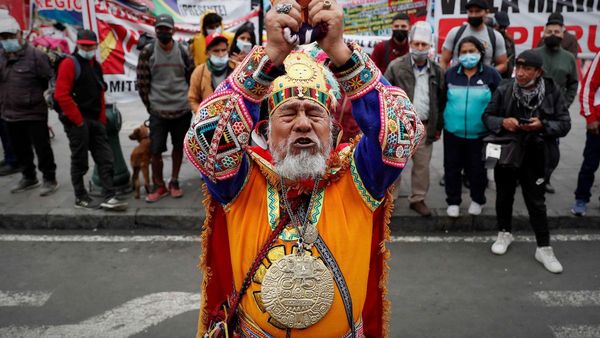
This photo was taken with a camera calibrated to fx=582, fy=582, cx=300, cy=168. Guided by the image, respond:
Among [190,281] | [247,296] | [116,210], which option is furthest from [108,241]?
[247,296]

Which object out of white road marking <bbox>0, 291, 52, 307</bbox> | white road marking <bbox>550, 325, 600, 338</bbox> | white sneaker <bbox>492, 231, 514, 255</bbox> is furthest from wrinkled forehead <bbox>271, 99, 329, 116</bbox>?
white sneaker <bbox>492, 231, 514, 255</bbox>

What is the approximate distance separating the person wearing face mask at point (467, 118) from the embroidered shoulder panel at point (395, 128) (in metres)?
4.01

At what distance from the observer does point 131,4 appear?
7.98m

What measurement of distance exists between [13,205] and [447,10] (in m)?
6.06

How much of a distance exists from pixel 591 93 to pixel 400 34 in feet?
7.31

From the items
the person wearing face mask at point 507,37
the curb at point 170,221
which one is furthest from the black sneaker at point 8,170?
the person wearing face mask at point 507,37

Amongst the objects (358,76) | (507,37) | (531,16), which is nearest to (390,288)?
(358,76)

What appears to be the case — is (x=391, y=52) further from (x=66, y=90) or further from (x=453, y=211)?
(x=66, y=90)

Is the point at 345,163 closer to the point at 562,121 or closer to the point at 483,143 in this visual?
the point at 562,121

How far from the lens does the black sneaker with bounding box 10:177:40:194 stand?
7252 mm

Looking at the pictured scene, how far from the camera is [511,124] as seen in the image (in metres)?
5.38

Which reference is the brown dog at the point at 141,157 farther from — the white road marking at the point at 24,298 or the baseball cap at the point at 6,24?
the white road marking at the point at 24,298

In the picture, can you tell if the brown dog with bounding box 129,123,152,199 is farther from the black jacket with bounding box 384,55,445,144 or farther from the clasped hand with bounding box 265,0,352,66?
the clasped hand with bounding box 265,0,352,66

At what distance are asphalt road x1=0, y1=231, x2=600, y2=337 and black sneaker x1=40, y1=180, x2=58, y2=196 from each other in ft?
3.07
